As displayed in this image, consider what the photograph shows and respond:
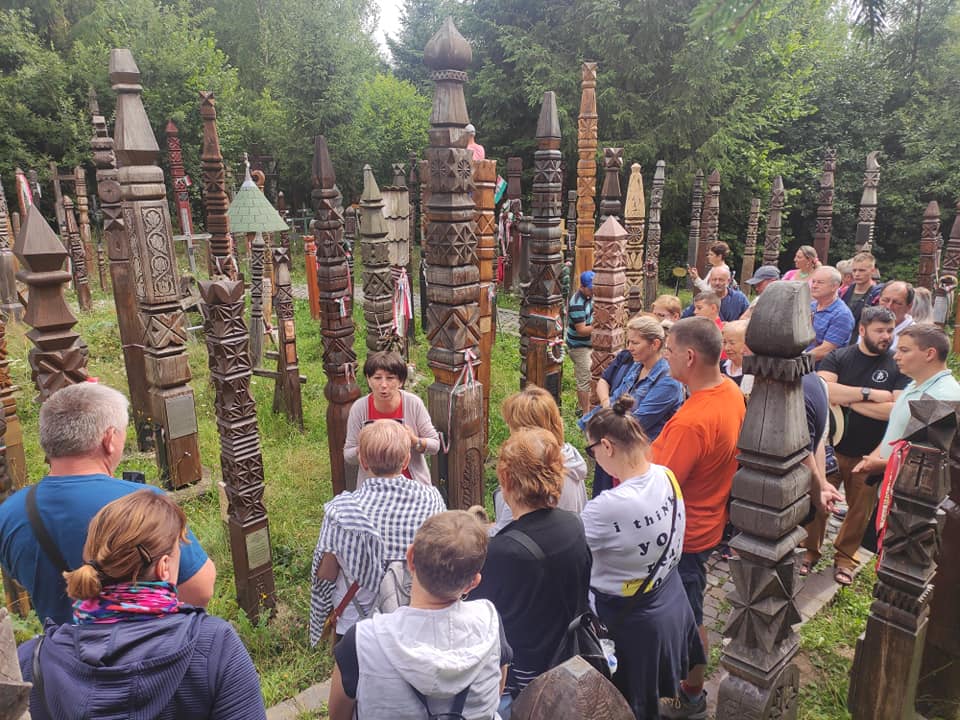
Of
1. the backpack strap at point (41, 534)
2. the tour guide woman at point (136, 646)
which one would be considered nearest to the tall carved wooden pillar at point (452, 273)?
the backpack strap at point (41, 534)

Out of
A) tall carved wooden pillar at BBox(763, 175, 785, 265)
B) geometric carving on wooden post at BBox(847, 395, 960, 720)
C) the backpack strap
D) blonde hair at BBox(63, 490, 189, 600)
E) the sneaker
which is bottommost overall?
the sneaker

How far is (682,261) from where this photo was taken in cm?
1952

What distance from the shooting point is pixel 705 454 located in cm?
304

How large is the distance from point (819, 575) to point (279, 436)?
5323 mm

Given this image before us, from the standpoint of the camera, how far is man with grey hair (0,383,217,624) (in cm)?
223

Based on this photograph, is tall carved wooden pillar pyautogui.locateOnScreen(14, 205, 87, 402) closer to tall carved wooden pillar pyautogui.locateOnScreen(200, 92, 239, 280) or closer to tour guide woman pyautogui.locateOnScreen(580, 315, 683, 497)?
tour guide woman pyautogui.locateOnScreen(580, 315, 683, 497)

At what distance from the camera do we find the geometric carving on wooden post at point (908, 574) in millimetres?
2750

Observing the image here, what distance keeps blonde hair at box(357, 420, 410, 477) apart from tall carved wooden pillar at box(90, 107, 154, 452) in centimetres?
422

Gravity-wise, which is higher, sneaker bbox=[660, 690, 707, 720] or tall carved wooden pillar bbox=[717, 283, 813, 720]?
tall carved wooden pillar bbox=[717, 283, 813, 720]

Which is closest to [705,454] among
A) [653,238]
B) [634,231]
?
[634,231]

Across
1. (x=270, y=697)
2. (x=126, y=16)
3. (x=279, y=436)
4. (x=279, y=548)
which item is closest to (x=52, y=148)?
(x=126, y=16)

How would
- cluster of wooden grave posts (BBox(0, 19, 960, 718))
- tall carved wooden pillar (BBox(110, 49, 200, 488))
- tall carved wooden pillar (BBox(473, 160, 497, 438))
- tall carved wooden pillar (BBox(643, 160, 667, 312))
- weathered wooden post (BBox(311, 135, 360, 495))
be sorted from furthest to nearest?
tall carved wooden pillar (BBox(643, 160, 667, 312)) < tall carved wooden pillar (BBox(473, 160, 497, 438)) < weathered wooden post (BBox(311, 135, 360, 495)) < tall carved wooden pillar (BBox(110, 49, 200, 488)) < cluster of wooden grave posts (BBox(0, 19, 960, 718))

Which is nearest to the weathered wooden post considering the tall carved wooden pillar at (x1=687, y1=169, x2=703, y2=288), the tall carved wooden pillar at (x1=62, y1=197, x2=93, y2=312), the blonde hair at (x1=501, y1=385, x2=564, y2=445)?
the blonde hair at (x1=501, y1=385, x2=564, y2=445)

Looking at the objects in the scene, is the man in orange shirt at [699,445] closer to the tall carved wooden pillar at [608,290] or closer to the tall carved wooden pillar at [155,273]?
the tall carved wooden pillar at [608,290]
